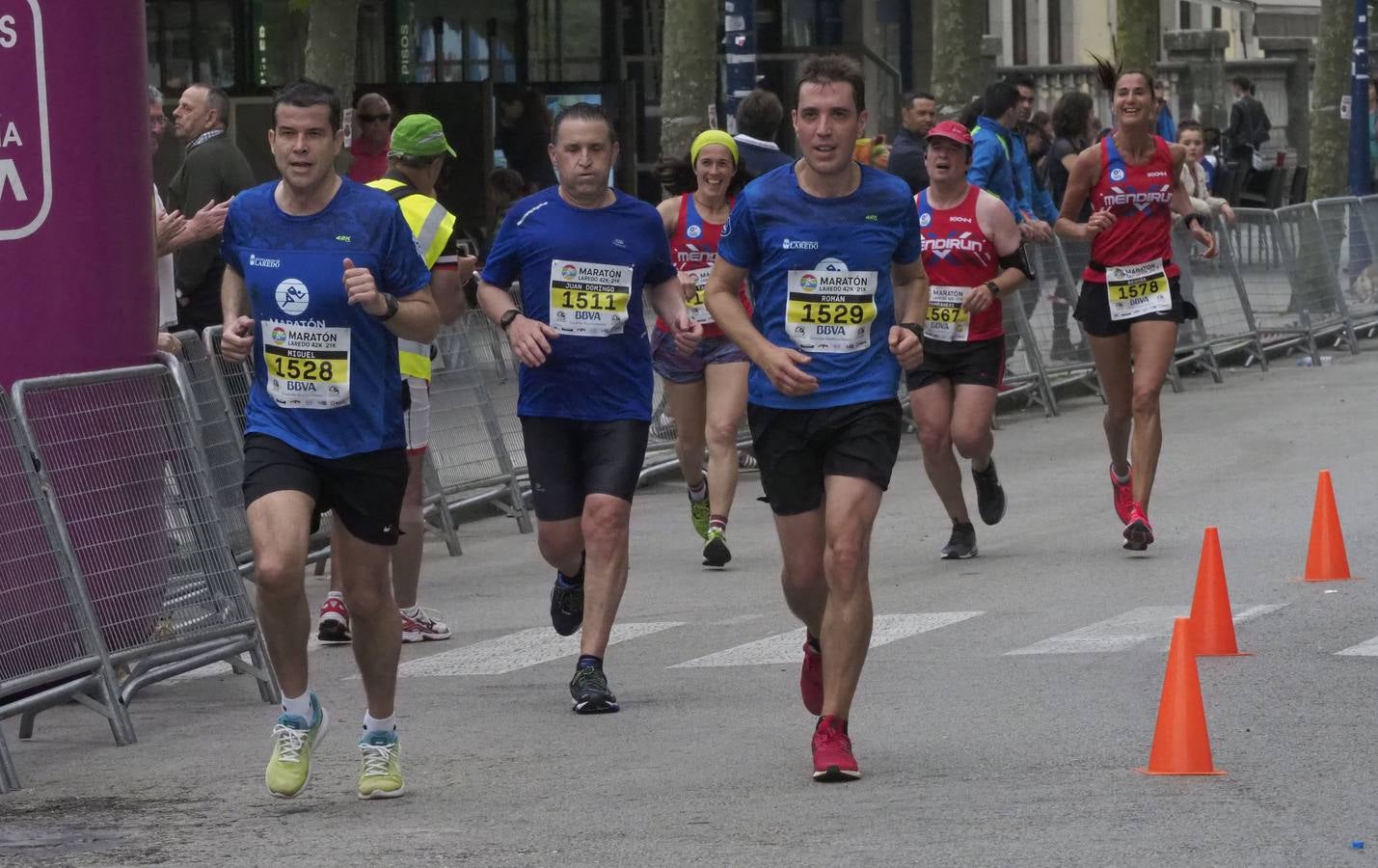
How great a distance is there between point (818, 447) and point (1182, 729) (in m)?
1.27

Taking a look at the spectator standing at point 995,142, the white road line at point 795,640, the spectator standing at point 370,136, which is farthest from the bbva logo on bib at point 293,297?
the spectator standing at point 995,142

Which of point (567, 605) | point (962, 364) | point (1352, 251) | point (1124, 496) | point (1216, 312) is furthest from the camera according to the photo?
point (1352, 251)

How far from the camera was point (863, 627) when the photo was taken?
7.07 meters

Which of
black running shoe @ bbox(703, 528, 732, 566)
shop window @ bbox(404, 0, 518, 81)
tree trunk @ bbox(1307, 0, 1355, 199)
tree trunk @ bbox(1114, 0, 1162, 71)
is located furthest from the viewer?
shop window @ bbox(404, 0, 518, 81)

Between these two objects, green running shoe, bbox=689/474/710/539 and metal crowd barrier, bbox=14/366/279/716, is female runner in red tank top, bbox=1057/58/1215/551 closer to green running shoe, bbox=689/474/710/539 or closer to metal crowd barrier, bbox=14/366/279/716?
green running shoe, bbox=689/474/710/539

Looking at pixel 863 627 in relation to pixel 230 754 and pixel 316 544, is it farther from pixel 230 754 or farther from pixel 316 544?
pixel 316 544

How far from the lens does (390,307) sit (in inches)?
273

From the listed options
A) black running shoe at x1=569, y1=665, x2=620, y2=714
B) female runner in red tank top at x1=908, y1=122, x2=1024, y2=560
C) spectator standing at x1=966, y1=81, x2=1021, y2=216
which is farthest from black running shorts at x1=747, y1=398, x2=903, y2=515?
spectator standing at x1=966, y1=81, x2=1021, y2=216

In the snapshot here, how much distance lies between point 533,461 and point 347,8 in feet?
32.0

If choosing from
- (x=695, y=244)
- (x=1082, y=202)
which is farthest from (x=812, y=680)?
(x=1082, y=202)

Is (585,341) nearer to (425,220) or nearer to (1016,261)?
(425,220)

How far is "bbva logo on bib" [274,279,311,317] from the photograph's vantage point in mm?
7051

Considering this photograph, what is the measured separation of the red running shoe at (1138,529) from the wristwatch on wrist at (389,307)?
535cm

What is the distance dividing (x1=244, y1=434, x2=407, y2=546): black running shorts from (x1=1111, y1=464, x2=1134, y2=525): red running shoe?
5267 mm
